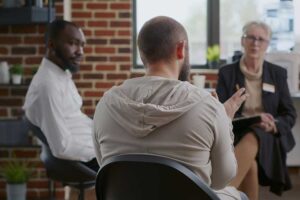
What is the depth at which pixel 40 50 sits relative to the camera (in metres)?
4.54

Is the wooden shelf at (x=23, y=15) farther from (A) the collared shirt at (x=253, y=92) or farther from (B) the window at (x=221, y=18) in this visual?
(A) the collared shirt at (x=253, y=92)

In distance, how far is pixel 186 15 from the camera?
5445mm

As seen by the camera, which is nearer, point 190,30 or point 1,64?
point 1,64

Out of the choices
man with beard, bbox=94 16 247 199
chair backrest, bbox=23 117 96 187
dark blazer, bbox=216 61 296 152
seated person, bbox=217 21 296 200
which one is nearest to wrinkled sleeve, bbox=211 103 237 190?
man with beard, bbox=94 16 247 199

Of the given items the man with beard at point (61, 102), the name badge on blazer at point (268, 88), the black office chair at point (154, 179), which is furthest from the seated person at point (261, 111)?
the black office chair at point (154, 179)

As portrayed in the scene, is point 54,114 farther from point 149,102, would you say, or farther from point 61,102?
point 149,102

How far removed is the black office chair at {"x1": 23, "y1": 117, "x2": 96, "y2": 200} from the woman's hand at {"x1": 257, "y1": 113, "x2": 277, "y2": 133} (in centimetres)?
107

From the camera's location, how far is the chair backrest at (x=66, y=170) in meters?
3.13

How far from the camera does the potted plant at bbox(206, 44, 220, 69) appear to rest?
5.24 metres

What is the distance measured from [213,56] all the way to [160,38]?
3364 millimetres

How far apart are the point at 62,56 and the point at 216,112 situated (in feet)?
5.86

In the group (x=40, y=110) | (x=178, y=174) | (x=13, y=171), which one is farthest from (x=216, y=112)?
(x=13, y=171)

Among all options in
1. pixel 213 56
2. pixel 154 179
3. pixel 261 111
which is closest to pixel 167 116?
pixel 154 179

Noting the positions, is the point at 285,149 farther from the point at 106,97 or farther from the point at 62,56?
the point at 106,97
